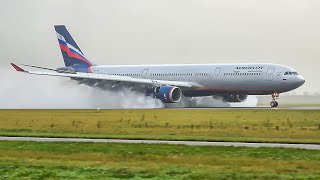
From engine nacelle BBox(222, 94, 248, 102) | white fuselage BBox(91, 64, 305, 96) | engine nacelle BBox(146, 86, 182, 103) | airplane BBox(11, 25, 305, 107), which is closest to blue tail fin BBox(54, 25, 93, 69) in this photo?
airplane BBox(11, 25, 305, 107)

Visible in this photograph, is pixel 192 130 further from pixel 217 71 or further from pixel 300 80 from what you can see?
pixel 217 71

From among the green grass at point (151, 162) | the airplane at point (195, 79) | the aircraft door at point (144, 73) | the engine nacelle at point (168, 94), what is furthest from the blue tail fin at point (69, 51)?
the green grass at point (151, 162)

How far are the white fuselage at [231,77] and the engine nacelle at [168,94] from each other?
3.43 meters

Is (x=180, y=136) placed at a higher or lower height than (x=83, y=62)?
lower

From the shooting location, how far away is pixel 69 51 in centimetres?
8581

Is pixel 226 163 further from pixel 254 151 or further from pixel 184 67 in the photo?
pixel 184 67

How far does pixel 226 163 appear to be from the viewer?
20.8 meters

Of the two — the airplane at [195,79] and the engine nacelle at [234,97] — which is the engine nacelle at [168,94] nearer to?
the airplane at [195,79]

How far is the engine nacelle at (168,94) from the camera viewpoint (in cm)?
6819

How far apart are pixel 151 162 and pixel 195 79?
5096cm

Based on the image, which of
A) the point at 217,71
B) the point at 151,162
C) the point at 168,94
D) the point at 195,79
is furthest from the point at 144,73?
the point at 151,162

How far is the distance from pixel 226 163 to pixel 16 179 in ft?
24.0

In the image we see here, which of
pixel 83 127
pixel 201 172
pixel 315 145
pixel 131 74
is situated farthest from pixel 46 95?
pixel 201 172

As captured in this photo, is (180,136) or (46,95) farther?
(46,95)
